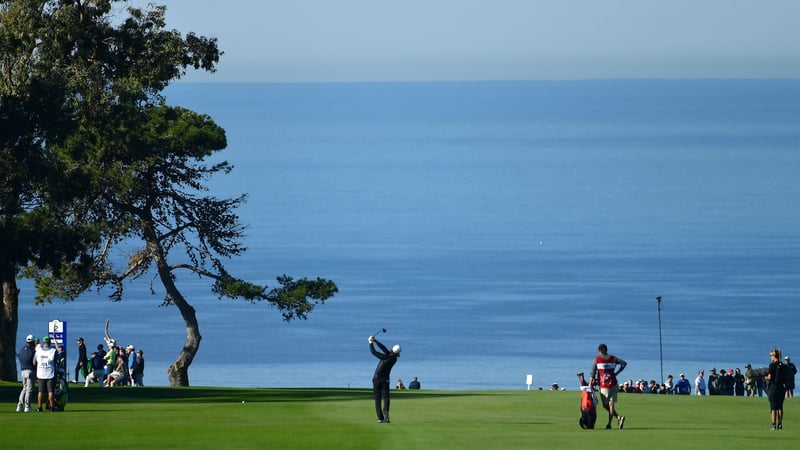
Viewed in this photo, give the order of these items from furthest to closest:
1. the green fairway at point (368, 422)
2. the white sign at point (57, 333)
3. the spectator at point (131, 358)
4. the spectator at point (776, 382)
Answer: the spectator at point (131, 358), the white sign at point (57, 333), the spectator at point (776, 382), the green fairway at point (368, 422)

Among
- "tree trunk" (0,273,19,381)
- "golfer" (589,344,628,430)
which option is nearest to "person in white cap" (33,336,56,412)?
"golfer" (589,344,628,430)

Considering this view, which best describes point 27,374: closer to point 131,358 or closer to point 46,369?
point 46,369

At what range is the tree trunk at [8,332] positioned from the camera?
1849 inches

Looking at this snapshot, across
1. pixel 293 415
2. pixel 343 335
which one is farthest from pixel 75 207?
pixel 343 335

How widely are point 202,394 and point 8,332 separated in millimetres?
7707

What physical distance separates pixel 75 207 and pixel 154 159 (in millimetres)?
2889

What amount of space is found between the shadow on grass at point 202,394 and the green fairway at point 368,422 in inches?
1.8

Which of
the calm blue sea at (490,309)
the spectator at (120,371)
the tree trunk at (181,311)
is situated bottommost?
the spectator at (120,371)

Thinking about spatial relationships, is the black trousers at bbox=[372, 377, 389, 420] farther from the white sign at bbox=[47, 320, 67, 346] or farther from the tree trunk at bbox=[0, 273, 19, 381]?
the tree trunk at bbox=[0, 273, 19, 381]

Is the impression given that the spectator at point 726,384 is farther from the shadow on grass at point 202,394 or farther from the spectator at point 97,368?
the spectator at point 97,368

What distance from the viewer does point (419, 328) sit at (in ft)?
404

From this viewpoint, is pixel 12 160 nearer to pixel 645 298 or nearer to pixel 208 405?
pixel 208 405

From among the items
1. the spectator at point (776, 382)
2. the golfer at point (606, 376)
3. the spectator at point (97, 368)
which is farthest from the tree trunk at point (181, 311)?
the spectator at point (776, 382)

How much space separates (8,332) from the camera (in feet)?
156
